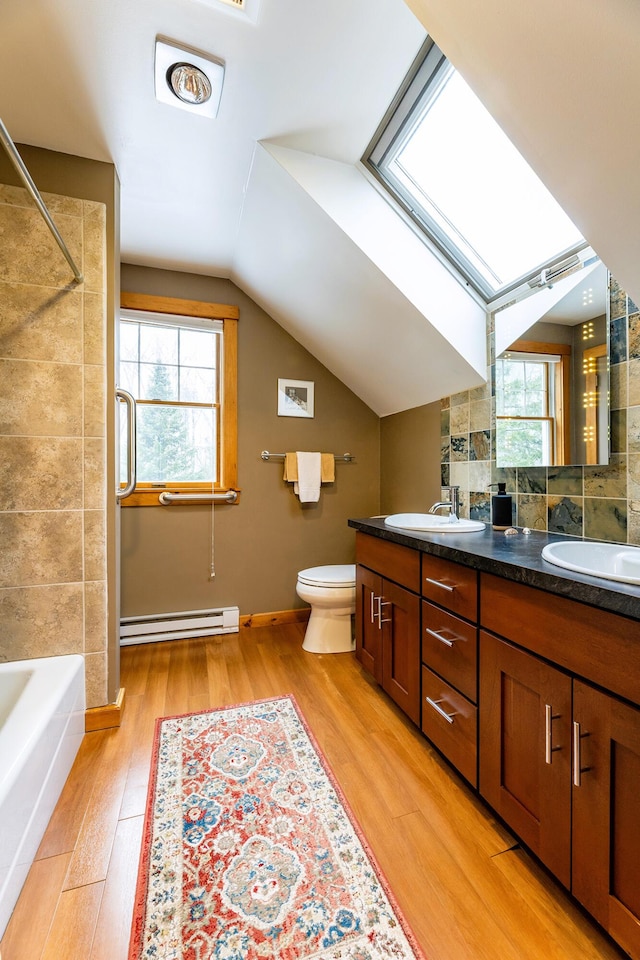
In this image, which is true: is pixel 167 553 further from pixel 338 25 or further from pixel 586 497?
pixel 338 25

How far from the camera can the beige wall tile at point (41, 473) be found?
5.33 feet

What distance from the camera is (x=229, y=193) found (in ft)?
6.39

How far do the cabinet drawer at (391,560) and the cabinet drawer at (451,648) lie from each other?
124mm

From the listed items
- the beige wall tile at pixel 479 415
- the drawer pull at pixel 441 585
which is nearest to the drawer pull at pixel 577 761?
the drawer pull at pixel 441 585

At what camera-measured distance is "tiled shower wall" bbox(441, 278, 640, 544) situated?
134cm

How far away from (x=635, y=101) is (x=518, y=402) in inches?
43.1

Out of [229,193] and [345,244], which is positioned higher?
[229,193]

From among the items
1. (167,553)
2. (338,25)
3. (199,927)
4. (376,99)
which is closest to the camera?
(199,927)

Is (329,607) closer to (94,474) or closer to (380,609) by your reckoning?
(380,609)

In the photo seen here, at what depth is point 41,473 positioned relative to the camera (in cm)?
166

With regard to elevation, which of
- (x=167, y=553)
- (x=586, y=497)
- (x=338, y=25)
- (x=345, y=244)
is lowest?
(x=167, y=553)

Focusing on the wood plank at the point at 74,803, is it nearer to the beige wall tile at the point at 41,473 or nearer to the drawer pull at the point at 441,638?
the beige wall tile at the point at 41,473

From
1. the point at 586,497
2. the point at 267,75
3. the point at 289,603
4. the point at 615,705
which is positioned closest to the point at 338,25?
the point at 267,75

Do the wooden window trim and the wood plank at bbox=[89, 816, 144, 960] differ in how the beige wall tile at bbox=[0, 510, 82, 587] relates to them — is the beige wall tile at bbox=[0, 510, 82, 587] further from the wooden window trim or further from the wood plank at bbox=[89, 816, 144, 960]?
the wooden window trim
